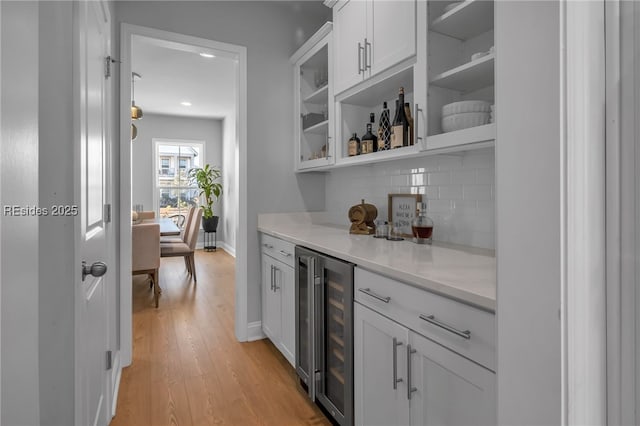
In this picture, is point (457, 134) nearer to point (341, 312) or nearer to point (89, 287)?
point (341, 312)

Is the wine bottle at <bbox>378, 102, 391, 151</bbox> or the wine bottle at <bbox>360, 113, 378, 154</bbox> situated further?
the wine bottle at <bbox>360, 113, 378, 154</bbox>

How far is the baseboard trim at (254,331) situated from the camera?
9.11ft

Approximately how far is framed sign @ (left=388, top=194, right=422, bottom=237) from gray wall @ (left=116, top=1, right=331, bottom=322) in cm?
99

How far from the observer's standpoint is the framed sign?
2102 millimetres

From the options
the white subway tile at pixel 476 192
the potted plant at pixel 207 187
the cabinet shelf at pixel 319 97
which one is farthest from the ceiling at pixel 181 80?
the white subway tile at pixel 476 192

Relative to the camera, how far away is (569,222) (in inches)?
18.6

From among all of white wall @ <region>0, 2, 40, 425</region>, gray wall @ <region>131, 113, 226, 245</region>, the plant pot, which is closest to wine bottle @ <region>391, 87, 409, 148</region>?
white wall @ <region>0, 2, 40, 425</region>

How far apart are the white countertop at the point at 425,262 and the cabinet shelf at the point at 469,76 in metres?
0.79

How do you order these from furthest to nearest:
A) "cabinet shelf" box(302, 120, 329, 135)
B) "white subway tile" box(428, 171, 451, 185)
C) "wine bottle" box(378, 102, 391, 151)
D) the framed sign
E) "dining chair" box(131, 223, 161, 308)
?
"dining chair" box(131, 223, 161, 308), "cabinet shelf" box(302, 120, 329, 135), the framed sign, "wine bottle" box(378, 102, 391, 151), "white subway tile" box(428, 171, 451, 185)

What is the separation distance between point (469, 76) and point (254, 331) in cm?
235

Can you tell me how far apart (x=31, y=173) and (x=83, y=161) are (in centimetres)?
53

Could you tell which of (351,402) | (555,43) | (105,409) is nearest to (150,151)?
(105,409)

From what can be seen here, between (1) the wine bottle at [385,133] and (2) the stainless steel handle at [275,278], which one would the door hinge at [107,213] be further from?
(1) the wine bottle at [385,133]

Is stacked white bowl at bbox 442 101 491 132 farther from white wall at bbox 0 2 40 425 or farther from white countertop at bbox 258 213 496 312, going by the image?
white wall at bbox 0 2 40 425
